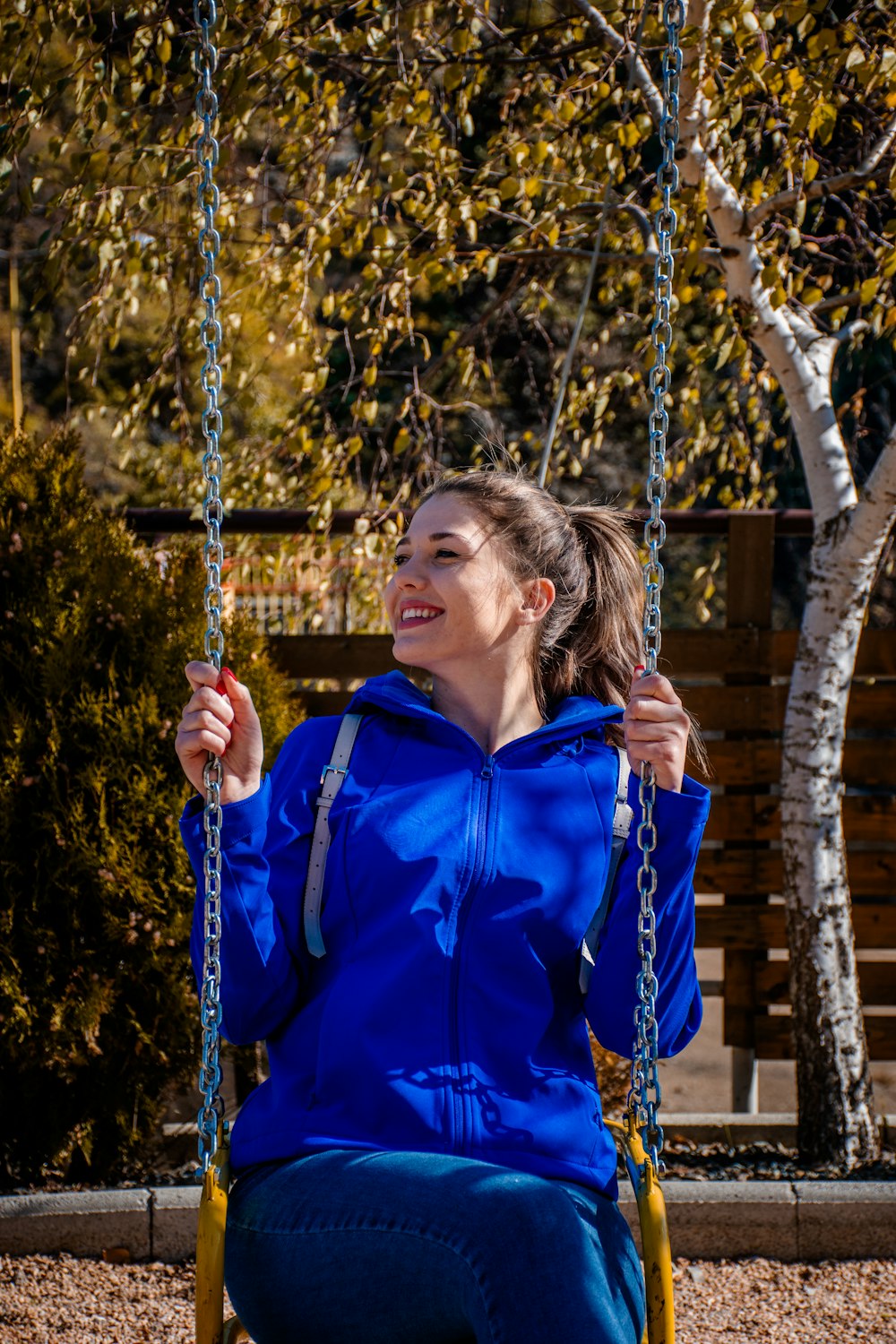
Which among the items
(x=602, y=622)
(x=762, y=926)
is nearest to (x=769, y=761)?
(x=762, y=926)

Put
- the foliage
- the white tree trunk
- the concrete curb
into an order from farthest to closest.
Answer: the white tree trunk, the foliage, the concrete curb

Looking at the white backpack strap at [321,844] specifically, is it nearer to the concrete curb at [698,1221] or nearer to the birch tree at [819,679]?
the concrete curb at [698,1221]

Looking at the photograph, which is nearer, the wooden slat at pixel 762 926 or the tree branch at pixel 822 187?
the tree branch at pixel 822 187

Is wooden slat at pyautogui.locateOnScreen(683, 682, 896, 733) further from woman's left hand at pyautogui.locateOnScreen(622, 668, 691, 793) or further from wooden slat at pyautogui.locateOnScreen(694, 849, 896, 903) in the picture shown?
woman's left hand at pyautogui.locateOnScreen(622, 668, 691, 793)

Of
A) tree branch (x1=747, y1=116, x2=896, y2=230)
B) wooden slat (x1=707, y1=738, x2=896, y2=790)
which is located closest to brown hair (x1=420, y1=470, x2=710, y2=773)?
tree branch (x1=747, y1=116, x2=896, y2=230)

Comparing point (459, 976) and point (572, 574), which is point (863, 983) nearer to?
point (572, 574)

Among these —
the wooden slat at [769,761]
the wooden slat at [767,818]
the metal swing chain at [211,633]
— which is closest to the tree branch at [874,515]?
the wooden slat at [769,761]

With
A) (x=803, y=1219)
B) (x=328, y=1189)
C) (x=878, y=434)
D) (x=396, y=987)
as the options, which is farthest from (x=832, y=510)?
(x=878, y=434)

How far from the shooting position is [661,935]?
1.76 m

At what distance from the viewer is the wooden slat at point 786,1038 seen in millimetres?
4035

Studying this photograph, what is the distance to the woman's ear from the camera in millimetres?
2090

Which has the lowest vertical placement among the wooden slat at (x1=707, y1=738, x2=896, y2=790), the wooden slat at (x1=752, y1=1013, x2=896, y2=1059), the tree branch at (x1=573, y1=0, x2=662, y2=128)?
the wooden slat at (x1=752, y1=1013, x2=896, y2=1059)

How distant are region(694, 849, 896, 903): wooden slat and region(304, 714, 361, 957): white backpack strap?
237 cm

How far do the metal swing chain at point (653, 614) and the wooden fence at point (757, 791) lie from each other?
2163mm
